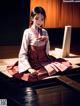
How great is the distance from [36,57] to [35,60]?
0.17ft

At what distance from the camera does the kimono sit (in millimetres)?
4848

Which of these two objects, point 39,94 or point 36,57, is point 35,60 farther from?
point 39,94

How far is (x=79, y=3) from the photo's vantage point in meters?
9.74

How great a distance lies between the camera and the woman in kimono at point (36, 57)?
15.8 feet

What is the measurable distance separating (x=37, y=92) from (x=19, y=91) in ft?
0.87

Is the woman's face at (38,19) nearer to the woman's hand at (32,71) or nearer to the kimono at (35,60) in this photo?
the kimono at (35,60)

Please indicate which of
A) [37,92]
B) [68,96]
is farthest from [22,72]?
[68,96]

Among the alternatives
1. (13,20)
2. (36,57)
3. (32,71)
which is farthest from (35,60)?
(13,20)

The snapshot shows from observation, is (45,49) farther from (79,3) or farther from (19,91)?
(79,3)

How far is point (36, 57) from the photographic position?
5.02 meters

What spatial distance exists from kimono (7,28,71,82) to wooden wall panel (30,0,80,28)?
4.26 metres

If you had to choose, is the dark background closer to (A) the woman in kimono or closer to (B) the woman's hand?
(A) the woman in kimono

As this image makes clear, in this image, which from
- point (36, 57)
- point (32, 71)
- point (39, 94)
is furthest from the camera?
point (36, 57)

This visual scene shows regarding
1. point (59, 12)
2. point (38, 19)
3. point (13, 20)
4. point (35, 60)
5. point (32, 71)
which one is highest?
point (59, 12)
